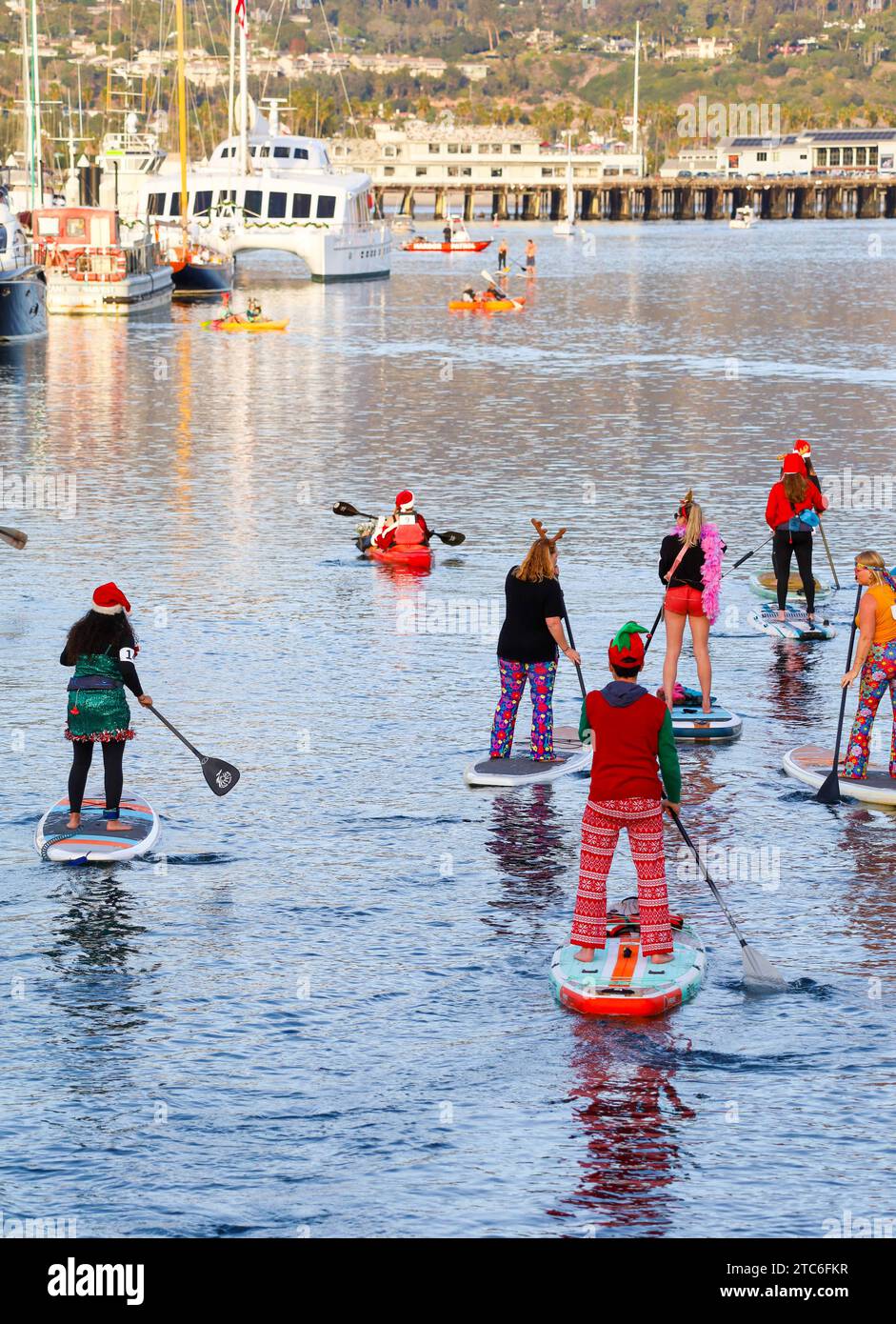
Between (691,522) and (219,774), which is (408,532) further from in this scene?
(219,774)

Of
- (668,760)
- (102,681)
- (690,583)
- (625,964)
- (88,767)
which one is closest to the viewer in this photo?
(668,760)

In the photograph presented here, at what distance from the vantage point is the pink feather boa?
17625 mm

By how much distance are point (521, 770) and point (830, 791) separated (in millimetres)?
2502

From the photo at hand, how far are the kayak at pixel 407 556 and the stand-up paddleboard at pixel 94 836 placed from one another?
11.7 metres

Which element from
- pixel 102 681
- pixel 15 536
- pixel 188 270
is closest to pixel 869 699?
pixel 102 681

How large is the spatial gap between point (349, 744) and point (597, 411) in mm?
28806

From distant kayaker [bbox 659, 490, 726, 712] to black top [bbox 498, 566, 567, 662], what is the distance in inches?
81.1

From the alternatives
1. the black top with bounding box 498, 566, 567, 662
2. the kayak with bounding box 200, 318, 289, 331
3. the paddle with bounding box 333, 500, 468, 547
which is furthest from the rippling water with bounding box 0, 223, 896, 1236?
the kayak with bounding box 200, 318, 289, 331

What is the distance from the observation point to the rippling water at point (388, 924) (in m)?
9.99

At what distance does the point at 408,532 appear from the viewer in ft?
87.4

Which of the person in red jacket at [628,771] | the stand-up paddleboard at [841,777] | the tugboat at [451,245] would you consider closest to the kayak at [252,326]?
the stand-up paddleboard at [841,777]

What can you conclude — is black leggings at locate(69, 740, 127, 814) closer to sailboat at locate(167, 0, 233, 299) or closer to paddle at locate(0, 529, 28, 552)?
paddle at locate(0, 529, 28, 552)

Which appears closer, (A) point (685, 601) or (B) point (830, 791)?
(B) point (830, 791)

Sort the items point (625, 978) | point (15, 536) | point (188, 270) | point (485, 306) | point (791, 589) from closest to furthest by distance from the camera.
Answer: point (625, 978) < point (15, 536) < point (791, 589) < point (485, 306) < point (188, 270)
